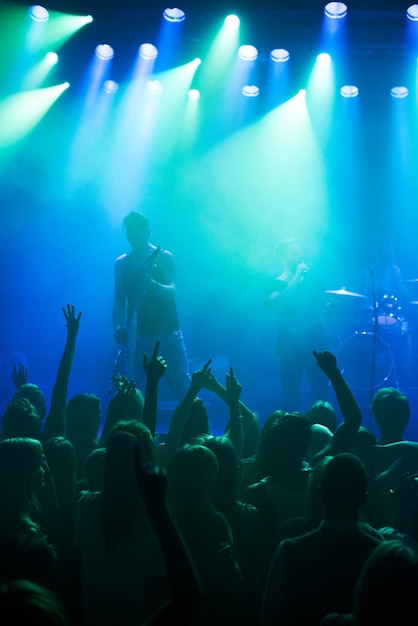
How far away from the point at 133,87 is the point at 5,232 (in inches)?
148

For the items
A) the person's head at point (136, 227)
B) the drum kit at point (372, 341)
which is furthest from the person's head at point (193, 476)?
the drum kit at point (372, 341)

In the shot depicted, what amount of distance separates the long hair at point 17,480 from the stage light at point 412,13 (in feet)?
22.7

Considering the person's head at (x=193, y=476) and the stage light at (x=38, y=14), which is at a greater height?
the stage light at (x=38, y=14)

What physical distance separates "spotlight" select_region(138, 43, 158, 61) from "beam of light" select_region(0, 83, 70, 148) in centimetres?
173

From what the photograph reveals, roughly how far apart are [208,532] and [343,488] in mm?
527

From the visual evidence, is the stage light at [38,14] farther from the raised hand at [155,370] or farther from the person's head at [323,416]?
the person's head at [323,416]

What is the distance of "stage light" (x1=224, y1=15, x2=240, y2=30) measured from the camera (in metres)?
7.69

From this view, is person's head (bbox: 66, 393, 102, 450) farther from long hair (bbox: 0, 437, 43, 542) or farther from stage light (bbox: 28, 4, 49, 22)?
stage light (bbox: 28, 4, 49, 22)

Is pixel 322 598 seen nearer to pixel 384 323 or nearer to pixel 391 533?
pixel 391 533

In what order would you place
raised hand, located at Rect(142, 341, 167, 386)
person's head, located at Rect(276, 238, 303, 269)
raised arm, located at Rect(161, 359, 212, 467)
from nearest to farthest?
raised arm, located at Rect(161, 359, 212, 467), raised hand, located at Rect(142, 341, 167, 386), person's head, located at Rect(276, 238, 303, 269)

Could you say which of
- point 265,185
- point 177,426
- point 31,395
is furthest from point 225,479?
point 265,185

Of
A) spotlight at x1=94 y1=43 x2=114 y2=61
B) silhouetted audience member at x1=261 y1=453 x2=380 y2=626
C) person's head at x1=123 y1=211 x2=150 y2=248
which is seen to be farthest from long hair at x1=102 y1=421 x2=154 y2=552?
spotlight at x1=94 y1=43 x2=114 y2=61

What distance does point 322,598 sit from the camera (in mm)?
1929

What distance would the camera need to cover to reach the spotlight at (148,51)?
27.9 ft
